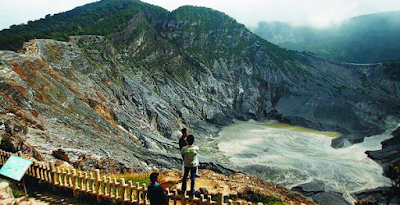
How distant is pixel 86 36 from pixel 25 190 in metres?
43.6

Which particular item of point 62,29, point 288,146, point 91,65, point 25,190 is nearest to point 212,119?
point 288,146

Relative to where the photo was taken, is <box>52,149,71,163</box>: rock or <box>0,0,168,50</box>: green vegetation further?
<box>0,0,168,50</box>: green vegetation

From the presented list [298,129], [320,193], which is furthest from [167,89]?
[320,193]

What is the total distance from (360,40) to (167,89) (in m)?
131

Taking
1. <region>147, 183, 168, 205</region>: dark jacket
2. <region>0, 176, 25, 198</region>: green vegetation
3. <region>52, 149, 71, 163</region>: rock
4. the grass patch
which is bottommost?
the grass patch

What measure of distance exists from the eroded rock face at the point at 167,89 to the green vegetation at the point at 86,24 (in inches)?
83.7

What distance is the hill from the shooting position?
118m

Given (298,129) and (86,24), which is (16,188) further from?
(86,24)

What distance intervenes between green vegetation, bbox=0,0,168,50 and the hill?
9301cm

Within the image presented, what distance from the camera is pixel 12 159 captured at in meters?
9.67

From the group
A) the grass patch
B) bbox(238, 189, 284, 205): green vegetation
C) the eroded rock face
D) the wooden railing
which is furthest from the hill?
the wooden railing

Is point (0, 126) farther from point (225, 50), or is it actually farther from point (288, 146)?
point (225, 50)

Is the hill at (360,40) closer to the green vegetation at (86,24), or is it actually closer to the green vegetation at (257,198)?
the green vegetation at (86,24)

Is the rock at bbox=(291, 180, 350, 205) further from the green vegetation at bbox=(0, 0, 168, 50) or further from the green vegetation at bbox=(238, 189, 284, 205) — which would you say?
the green vegetation at bbox=(0, 0, 168, 50)
